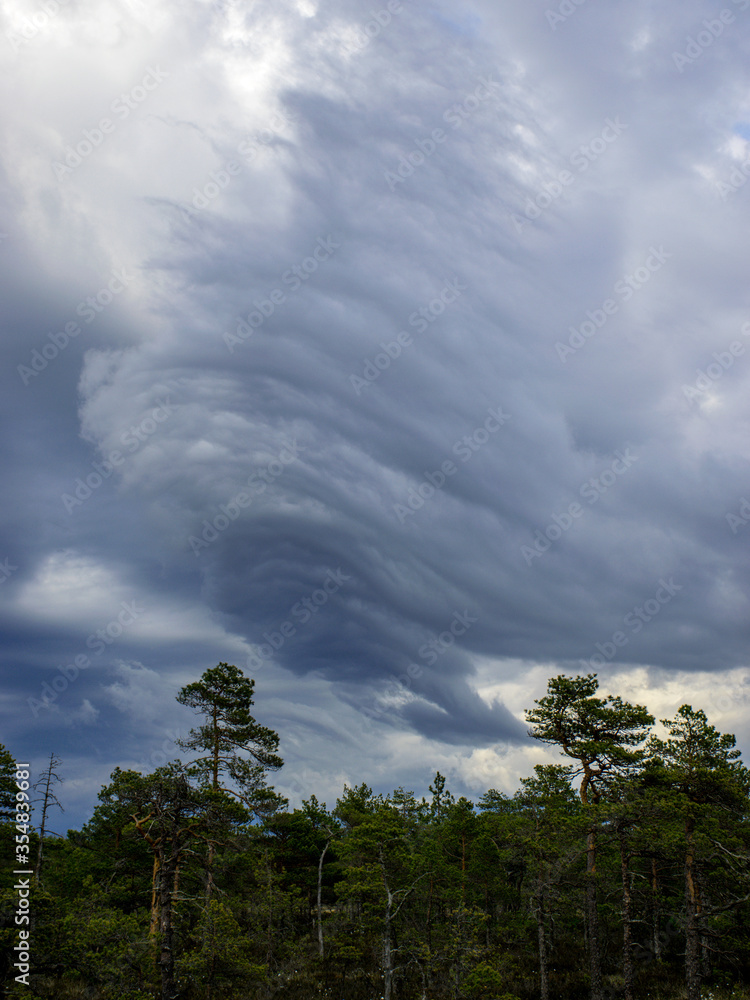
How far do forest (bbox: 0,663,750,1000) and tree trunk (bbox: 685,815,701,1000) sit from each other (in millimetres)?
100

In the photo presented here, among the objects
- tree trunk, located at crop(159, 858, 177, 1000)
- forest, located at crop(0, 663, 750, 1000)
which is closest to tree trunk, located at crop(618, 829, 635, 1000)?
forest, located at crop(0, 663, 750, 1000)

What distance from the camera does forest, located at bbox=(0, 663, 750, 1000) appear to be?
21.4 m

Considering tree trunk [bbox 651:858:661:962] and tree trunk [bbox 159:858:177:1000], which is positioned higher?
tree trunk [bbox 159:858:177:1000]

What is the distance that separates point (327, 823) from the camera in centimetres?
5809

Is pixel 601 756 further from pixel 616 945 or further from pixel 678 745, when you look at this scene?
pixel 616 945

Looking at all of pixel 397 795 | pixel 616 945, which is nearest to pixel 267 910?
pixel 397 795

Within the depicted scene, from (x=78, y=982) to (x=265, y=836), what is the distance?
1607 cm

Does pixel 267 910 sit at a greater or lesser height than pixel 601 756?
lesser

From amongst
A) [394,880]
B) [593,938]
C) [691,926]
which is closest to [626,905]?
[691,926]

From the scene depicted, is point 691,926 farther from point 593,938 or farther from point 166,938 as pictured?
point 166,938

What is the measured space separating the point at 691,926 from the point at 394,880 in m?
18.1

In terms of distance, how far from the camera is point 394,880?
3678 cm

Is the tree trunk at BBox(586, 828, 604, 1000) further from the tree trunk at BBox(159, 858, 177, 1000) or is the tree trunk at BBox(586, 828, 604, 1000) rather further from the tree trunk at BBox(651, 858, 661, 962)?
the tree trunk at BBox(159, 858, 177, 1000)

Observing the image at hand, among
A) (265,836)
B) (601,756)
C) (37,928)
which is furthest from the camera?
(265,836)
